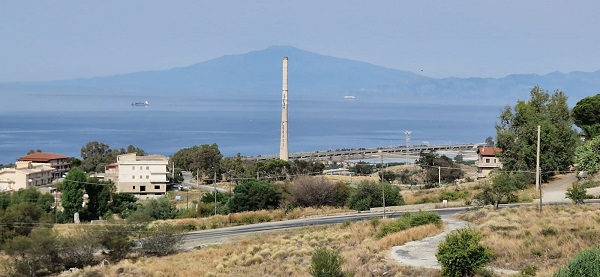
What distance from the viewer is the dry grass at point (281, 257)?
56.7 feet

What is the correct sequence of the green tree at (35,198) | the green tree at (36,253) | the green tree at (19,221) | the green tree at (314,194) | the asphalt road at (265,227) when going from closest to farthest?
the green tree at (36,253) < the green tree at (19,221) < the asphalt road at (265,227) < the green tree at (314,194) < the green tree at (35,198)

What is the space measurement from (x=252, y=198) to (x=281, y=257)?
65.8 feet

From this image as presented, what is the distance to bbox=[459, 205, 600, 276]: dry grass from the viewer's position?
1520cm

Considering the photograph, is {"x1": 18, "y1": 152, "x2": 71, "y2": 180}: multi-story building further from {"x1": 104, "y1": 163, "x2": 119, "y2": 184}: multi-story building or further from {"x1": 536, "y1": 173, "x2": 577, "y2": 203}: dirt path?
{"x1": 536, "y1": 173, "x2": 577, "y2": 203}: dirt path

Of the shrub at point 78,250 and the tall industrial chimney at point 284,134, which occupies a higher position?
the tall industrial chimney at point 284,134

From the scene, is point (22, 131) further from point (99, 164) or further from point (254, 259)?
point (254, 259)

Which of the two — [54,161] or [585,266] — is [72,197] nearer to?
[54,161]

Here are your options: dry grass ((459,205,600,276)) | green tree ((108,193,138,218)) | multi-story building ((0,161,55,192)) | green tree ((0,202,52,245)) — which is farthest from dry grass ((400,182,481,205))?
multi-story building ((0,161,55,192))

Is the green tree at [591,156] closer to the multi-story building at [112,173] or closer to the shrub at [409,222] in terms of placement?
the shrub at [409,222]

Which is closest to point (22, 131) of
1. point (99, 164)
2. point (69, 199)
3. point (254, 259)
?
point (99, 164)

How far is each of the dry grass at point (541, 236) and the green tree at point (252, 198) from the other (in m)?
19.7

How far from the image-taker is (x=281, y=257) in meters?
20.8

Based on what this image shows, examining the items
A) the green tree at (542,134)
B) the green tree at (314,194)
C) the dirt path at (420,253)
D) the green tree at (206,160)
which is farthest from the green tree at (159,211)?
the green tree at (206,160)

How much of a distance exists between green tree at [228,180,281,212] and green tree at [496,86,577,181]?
1525 cm
